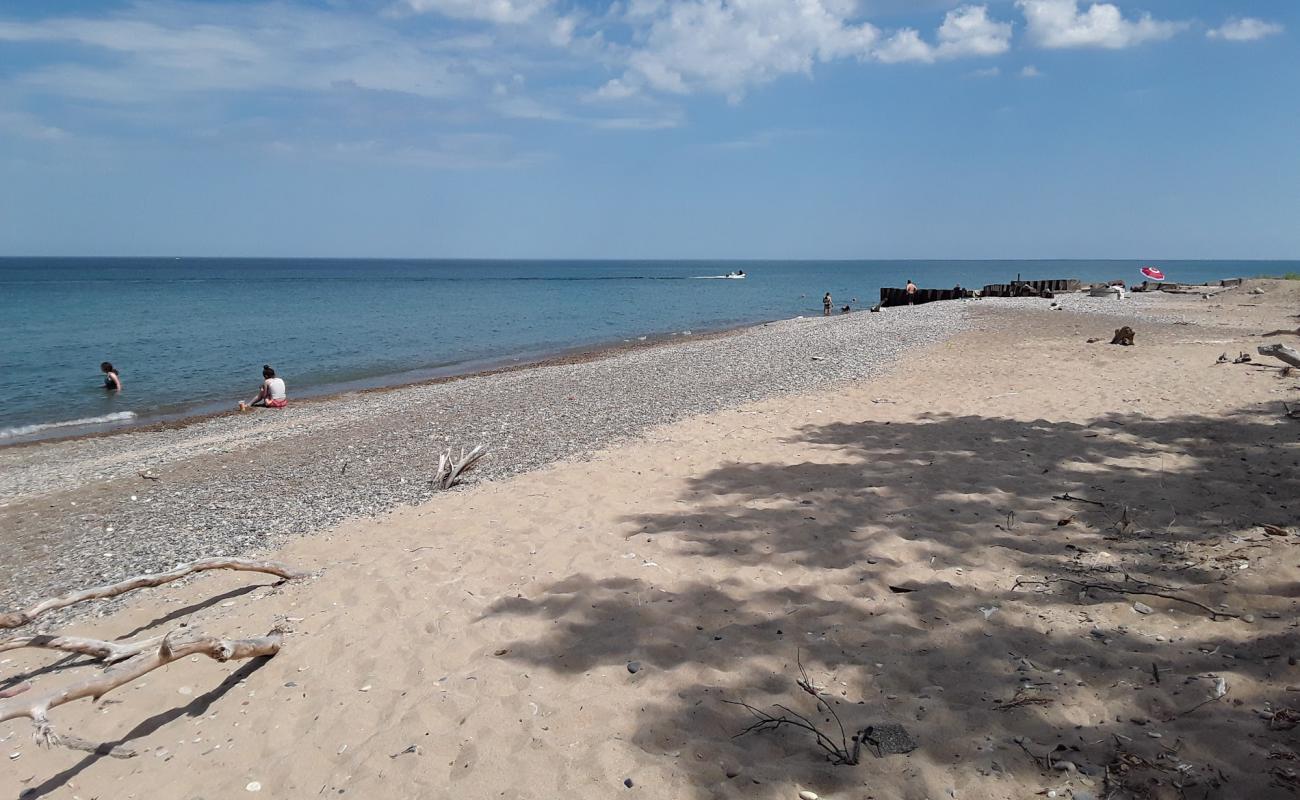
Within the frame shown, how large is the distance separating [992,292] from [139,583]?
42944 mm

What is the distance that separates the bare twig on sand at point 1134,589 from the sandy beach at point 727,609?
3cm

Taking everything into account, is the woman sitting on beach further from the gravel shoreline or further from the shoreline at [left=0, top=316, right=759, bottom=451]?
the shoreline at [left=0, top=316, right=759, bottom=451]

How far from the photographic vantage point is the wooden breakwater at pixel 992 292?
3928 cm

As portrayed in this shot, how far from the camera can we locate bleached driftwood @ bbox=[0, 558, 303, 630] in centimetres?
497

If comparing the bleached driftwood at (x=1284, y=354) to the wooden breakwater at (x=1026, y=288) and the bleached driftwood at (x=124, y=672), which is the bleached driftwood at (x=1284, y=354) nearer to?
the bleached driftwood at (x=124, y=672)

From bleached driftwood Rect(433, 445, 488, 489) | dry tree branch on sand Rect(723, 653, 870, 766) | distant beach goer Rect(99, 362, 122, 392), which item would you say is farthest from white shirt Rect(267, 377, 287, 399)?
dry tree branch on sand Rect(723, 653, 870, 766)

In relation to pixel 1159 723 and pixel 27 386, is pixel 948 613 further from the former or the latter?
pixel 27 386

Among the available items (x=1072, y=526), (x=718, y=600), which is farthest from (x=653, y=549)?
(x=1072, y=526)

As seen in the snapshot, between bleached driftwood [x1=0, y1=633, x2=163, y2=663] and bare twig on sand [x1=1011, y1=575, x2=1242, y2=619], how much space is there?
20.1 feet

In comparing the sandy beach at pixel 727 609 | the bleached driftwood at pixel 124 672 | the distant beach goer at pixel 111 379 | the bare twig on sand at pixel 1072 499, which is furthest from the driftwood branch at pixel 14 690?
the distant beach goer at pixel 111 379

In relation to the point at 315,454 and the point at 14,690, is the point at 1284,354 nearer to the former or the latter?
the point at 14,690

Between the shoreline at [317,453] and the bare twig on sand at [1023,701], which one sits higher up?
the bare twig on sand at [1023,701]

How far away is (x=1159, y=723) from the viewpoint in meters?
3.50

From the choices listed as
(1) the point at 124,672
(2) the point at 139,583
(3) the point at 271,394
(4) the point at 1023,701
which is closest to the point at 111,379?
(3) the point at 271,394
